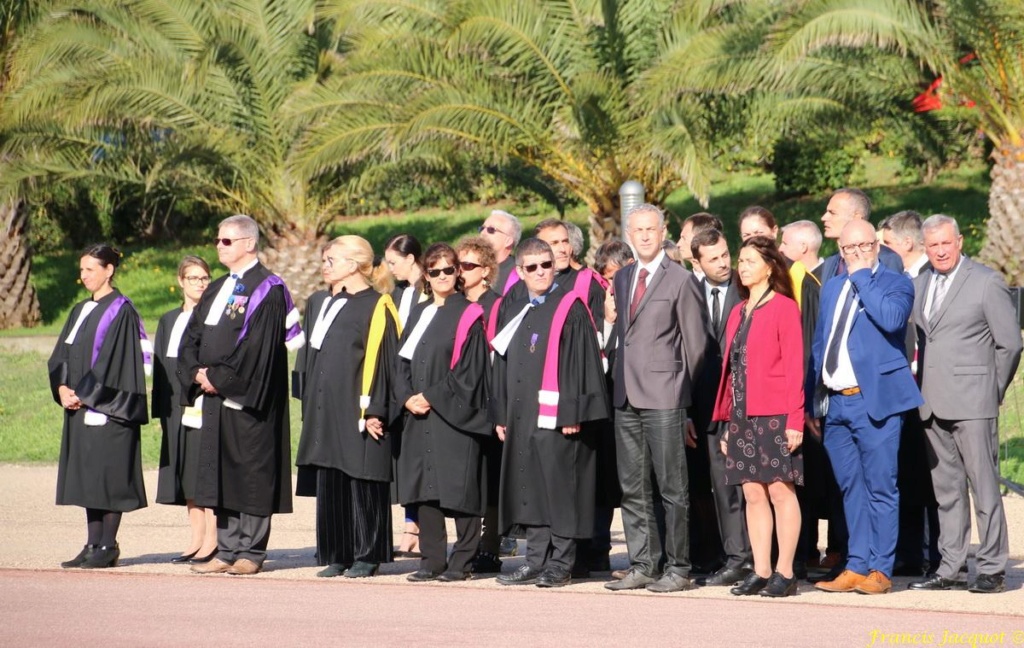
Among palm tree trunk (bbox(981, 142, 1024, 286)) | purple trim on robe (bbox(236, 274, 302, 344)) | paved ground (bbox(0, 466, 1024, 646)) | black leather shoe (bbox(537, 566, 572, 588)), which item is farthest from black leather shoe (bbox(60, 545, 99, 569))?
palm tree trunk (bbox(981, 142, 1024, 286))

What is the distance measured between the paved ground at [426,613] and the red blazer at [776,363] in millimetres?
1009

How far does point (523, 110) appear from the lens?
57.2ft

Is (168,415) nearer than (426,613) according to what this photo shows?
No

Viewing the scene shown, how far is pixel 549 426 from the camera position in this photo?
8.25 metres

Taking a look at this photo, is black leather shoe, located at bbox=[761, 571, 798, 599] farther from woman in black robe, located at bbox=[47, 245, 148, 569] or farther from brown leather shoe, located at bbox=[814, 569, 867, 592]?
woman in black robe, located at bbox=[47, 245, 148, 569]

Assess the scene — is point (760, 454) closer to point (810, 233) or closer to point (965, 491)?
point (965, 491)

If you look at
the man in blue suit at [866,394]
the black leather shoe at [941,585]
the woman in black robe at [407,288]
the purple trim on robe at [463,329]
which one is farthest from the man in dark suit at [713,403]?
the woman in black robe at [407,288]

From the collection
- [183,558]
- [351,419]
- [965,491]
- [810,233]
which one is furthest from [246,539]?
[965,491]

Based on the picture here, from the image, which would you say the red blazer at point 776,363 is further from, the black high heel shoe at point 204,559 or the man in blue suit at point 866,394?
the black high heel shoe at point 204,559

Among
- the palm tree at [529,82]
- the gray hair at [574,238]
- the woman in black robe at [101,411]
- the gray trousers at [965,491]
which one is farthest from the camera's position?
the palm tree at [529,82]

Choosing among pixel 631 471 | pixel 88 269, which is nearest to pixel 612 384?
pixel 631 471

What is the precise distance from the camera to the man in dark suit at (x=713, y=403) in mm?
8172

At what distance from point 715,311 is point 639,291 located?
0.69 metres

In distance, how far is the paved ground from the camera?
666 centimetres
